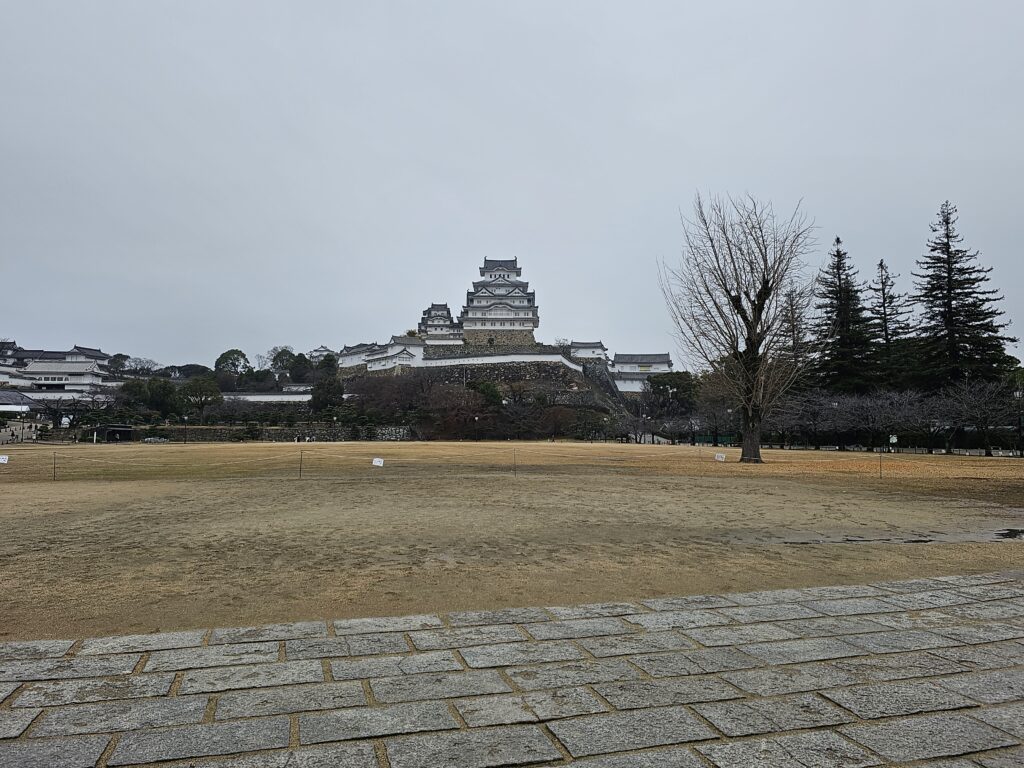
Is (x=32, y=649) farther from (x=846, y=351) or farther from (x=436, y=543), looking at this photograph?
(x=846, y=351)

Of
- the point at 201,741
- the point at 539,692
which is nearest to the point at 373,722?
the point at 201,741

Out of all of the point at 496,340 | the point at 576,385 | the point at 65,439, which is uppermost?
the point at 496,340

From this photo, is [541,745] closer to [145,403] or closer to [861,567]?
[861,567]

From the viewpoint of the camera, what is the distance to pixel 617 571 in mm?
5152

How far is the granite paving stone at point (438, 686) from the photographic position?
8.38 feet

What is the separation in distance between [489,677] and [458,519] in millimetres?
5572

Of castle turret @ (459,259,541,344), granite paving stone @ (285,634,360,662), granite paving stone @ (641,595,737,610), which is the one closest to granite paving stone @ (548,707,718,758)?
granite paving stone @ (285,634,360,662)

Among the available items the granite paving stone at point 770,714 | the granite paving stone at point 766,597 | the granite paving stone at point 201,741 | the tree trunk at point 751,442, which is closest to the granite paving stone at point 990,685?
the granite paving stone at point 770,714

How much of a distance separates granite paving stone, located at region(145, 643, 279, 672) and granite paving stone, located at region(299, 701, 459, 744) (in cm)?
81

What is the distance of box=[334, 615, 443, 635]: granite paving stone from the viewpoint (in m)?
3.47

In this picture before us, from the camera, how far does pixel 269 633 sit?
3412 millimetres

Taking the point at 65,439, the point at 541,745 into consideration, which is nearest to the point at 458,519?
the point at 541,745

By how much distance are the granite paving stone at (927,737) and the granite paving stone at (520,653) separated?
4.12 ft

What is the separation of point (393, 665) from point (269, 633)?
3.14 ft
